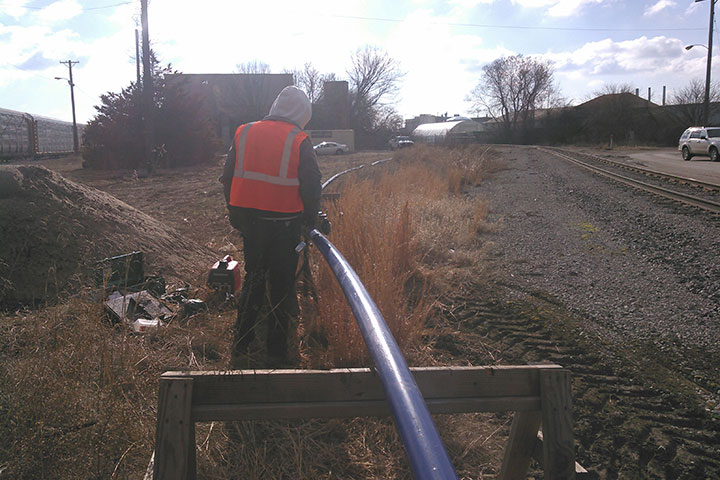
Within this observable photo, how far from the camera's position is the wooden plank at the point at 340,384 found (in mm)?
2041

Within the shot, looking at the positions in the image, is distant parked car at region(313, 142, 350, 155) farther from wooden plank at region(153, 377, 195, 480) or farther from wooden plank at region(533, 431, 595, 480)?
wooden plank at region(153, 377, 195, 480)

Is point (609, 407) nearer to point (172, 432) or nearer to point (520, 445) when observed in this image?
point (520, 445)

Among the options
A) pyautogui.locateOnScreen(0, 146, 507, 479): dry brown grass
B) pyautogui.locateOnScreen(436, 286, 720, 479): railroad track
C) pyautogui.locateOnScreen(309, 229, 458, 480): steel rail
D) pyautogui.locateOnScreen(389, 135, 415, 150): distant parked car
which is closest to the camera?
pyautogui.locateOnScreen(309, 229, 458, 480): steel rail

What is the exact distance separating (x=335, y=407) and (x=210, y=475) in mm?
840

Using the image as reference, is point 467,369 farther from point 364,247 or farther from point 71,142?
point 71,142

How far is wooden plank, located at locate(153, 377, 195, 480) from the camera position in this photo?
192cm

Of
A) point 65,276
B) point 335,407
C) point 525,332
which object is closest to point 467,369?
point 335,407

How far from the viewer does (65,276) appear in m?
4.92

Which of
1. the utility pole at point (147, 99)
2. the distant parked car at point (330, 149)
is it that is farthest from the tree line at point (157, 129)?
the distant parked car at point (330, 149)

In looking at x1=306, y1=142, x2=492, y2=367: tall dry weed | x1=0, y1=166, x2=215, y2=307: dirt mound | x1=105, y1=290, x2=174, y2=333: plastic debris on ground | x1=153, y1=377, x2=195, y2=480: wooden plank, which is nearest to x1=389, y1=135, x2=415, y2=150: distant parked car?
x1=306, y1=142, x2=492, y2=367: tall dry weed

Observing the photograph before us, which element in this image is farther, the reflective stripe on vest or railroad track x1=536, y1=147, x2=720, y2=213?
railroad track x1=536, y1=147, x2=720, y2=213

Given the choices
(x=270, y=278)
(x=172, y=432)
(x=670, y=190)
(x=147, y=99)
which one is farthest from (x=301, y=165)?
(x=147, y=99)

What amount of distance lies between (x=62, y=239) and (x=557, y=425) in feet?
15.6

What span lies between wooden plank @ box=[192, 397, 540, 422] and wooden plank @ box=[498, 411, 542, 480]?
101 mm
